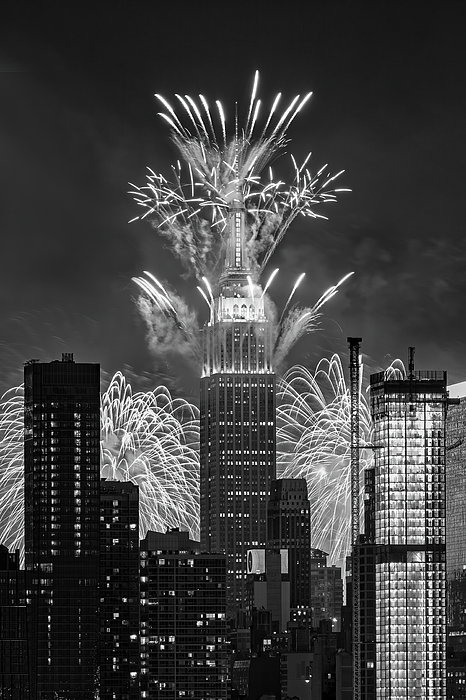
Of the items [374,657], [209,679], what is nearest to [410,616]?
[374,657]

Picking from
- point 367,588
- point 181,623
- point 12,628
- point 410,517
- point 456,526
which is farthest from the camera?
point 456,526

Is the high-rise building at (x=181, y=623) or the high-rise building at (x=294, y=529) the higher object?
the high-rise building at (x=294, y=529)

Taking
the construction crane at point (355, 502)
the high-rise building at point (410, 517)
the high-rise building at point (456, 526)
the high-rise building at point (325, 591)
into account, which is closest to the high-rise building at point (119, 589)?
the construction crane at point (355, 502)

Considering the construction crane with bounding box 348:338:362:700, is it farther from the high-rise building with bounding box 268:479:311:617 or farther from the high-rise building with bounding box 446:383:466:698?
the high-rise building with bounding box 268:479:311:617

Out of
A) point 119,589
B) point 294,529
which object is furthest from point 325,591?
point 119,589

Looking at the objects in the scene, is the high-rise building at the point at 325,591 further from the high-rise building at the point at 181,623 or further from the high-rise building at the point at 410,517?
the high-rise building at the point at 410,517

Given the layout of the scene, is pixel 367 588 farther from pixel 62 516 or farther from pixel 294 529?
pixel 294 529
